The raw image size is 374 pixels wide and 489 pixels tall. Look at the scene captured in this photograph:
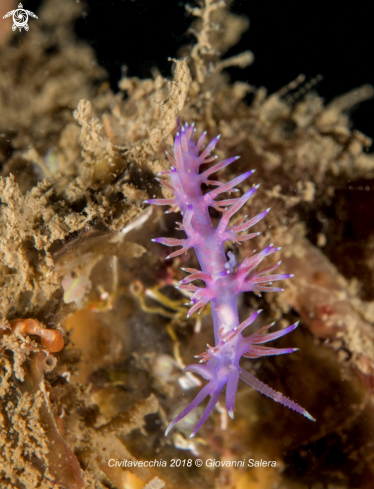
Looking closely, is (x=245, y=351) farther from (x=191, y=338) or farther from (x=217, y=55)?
(x=217, y=55)

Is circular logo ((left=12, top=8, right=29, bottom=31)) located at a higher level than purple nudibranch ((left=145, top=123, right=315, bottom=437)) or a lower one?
higher

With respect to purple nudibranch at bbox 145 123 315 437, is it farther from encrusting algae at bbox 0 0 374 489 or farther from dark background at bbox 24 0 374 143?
dark background at bbox 24 0 374 143

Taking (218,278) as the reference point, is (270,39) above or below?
above

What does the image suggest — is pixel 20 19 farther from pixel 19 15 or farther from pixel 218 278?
pixel 218 278

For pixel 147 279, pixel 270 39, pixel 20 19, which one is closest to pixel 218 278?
pixel 147 279

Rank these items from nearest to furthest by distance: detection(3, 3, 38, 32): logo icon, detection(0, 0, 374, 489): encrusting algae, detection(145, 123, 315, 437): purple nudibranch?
detection(145, 123, 315, 437): purple nudibranch → detection(0, 0, 374, 489): encrusting algae → detection(3, 3, 38, 32): logo icon

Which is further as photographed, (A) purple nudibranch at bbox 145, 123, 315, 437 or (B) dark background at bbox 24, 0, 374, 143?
(B) dark background at bbox 24, 0, 374, 143

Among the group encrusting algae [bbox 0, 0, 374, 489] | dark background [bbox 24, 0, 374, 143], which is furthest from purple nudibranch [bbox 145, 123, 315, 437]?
dark background [bbox 24, 0, 374, 143]
